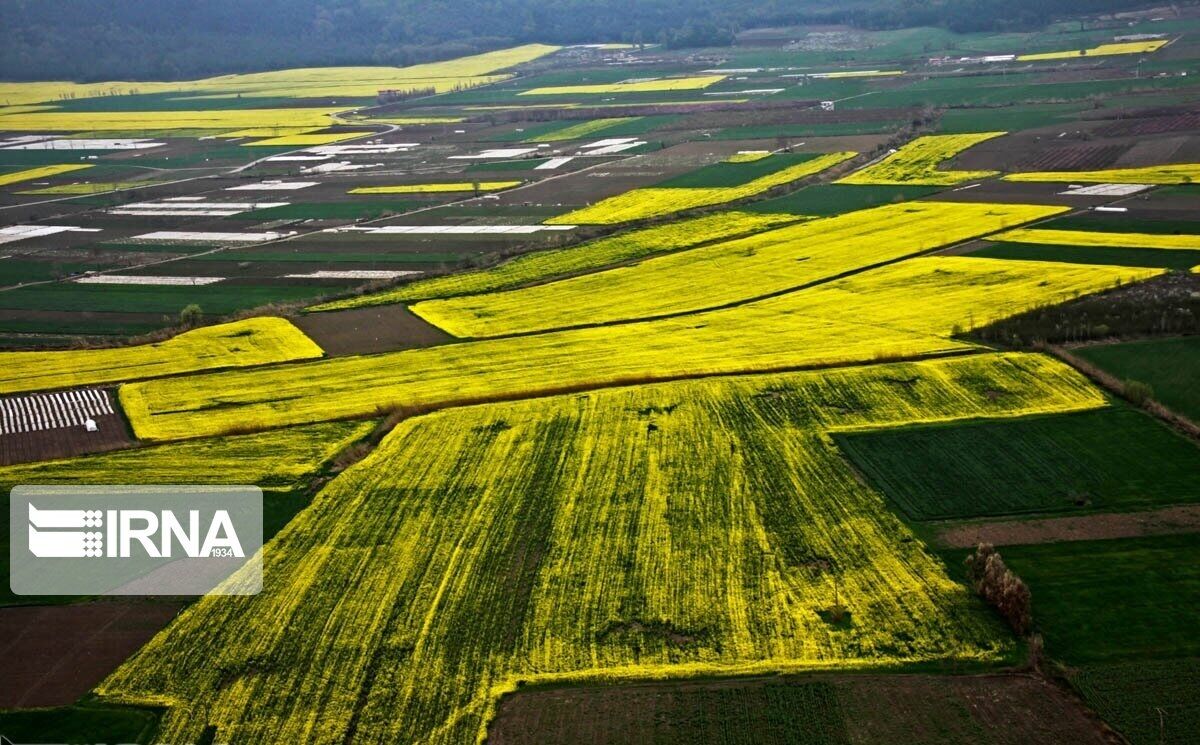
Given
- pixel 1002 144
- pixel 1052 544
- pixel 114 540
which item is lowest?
pixel 114 540

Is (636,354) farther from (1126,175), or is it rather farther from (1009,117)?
(1009,117)

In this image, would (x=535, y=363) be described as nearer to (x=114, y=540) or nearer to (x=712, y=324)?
(x=712, y=324)

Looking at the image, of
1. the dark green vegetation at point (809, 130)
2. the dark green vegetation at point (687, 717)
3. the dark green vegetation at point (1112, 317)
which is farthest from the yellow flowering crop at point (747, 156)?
the dark green vegetation at point (687, 717)

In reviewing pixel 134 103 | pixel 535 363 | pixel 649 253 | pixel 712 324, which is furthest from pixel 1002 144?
pixel 134 103

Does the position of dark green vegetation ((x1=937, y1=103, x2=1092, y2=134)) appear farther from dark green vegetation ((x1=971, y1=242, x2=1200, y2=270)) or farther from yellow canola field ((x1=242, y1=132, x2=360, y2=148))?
yellow canola field ((x1=242, y1=132, x2=360, y2=148))

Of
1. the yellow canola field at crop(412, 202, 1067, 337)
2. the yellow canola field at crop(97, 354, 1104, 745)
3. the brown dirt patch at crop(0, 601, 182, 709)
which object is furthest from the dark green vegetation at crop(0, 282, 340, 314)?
the brown dirt patch at crop(0, 601, 182, 709)

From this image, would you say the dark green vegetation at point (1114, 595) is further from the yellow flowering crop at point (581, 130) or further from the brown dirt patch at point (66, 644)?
the yellow flowering crop at point (581, 130)
